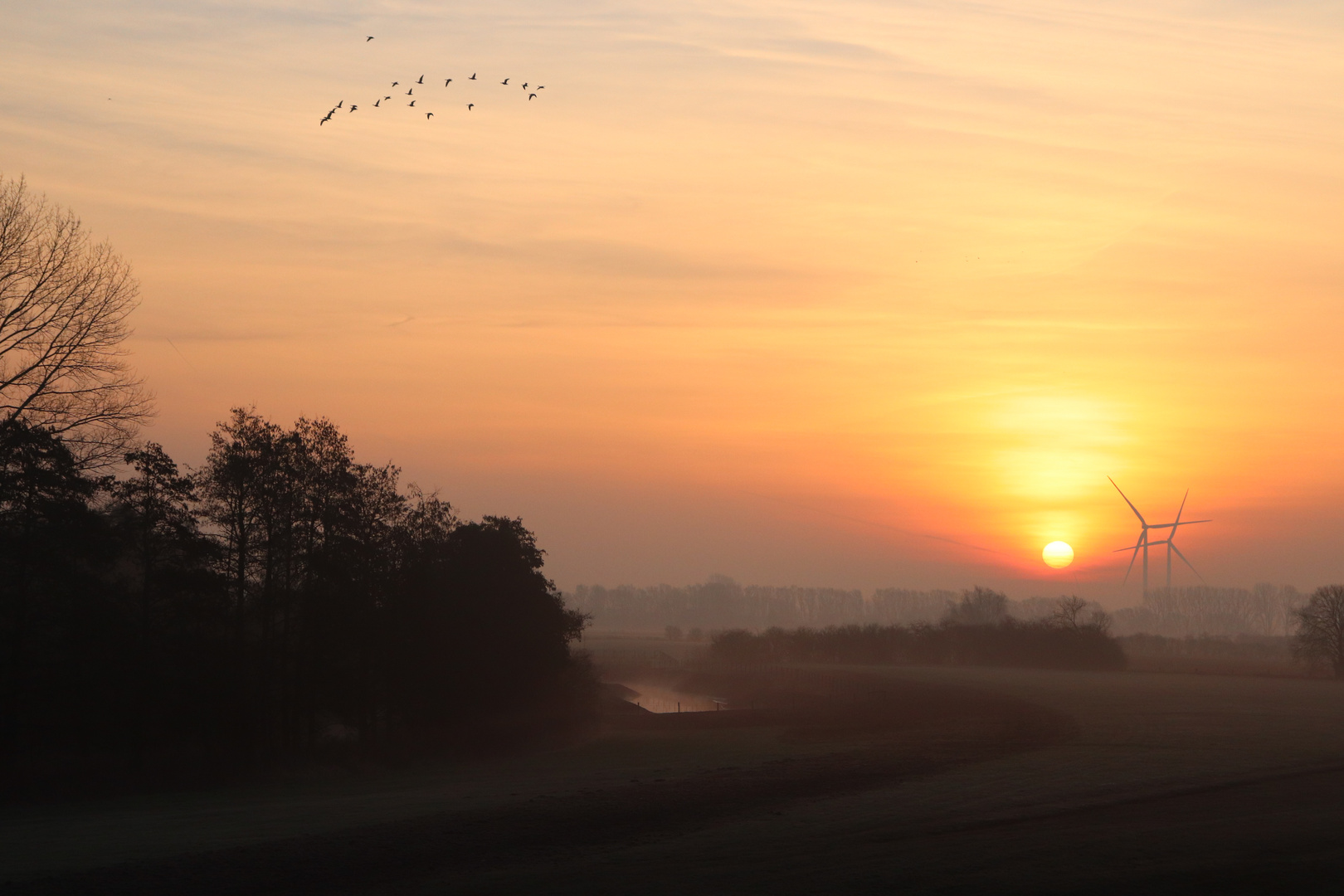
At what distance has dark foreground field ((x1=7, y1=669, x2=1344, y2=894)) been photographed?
21.3 meters

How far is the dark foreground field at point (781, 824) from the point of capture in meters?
21.3

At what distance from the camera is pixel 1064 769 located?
37.1 m

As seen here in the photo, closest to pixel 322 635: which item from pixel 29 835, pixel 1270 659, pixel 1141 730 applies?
pixel 29 835

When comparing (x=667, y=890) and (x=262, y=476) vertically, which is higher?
(x=262, y=476)

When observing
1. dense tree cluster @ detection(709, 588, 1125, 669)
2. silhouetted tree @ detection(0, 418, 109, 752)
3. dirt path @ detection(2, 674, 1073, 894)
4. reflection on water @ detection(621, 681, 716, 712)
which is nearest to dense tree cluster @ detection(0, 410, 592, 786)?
silhouetted tree @ detection(0, 418, 109, 752)

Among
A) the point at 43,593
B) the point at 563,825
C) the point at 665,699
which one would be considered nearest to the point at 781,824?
the point at 563,825

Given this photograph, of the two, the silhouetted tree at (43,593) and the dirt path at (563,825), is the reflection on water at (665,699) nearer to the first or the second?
the dirt path at (563,825)

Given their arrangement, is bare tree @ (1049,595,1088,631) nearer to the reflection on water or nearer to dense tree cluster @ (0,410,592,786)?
the reflection on water

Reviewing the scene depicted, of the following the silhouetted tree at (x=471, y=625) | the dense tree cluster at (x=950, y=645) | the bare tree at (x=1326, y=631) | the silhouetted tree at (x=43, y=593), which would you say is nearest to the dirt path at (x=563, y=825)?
the silhouetted tree at (x=471, y=625)

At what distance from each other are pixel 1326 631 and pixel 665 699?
2857 inches

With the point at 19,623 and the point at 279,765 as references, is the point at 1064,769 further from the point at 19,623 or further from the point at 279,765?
the point at 19,623

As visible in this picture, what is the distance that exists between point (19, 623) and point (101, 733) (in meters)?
5.53

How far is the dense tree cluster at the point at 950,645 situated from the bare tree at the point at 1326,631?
23384 millimetres

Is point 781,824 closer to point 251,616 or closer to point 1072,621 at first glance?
point 251,616
